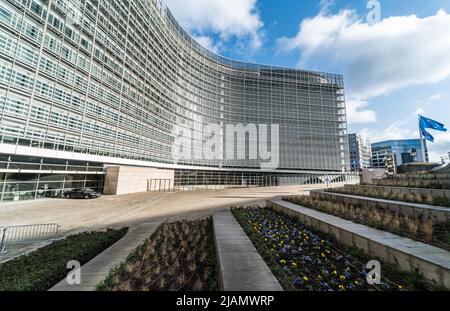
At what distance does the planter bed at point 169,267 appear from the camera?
4.60 meters

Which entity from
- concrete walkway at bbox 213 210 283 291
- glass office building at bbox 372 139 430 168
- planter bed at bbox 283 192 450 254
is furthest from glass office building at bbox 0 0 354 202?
glass office building at bbox 372 139 430 168

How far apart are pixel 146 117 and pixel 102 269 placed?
40453mm

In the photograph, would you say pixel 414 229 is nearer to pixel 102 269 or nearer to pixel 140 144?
pixel 102 269

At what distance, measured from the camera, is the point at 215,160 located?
58.8 metres

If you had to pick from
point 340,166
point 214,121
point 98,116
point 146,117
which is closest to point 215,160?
point 214,121

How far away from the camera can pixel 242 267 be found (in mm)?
4559

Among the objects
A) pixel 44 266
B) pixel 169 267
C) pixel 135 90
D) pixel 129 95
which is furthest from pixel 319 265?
pixel 135 90

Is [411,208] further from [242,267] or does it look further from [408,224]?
[242,267]

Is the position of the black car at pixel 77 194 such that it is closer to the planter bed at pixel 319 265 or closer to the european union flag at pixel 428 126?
the planter bed at pixel 319 265

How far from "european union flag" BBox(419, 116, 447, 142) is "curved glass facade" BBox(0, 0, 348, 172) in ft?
106

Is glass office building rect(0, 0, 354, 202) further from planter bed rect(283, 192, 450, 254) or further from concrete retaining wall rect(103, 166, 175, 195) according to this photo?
planter bed rect(283, 192, 450, 254)

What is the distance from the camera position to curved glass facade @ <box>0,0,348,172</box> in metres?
20.9

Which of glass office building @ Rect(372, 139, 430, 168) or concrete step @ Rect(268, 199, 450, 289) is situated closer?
concrete step @ Rect(268, 199, 450, 289)

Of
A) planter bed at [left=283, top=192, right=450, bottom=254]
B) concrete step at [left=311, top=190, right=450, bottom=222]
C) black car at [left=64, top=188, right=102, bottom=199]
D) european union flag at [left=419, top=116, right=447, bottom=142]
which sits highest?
european union flag at [left=419, top=116, right=447, bottom=142]
